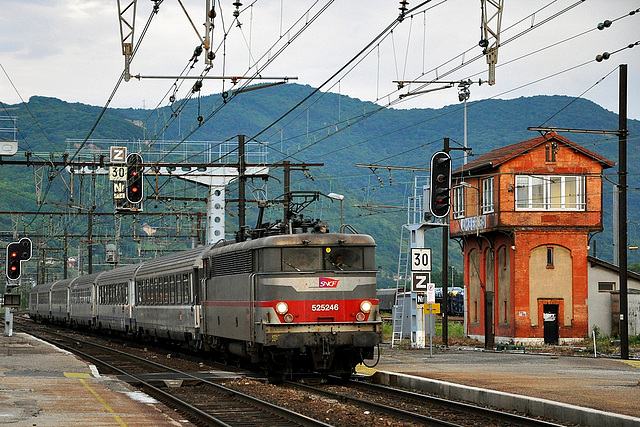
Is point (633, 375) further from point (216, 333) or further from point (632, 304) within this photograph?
point (632, 304)

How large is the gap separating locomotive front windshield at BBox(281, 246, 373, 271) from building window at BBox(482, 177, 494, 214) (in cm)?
3062

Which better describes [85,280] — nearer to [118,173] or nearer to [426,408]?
[118,173]

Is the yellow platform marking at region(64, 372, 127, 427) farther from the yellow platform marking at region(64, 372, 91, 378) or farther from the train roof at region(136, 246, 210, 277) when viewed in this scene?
the train roof at region(136, 246, 210, 277)

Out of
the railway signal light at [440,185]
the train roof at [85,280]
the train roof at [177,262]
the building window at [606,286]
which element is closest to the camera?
the railway signal light at [440,185]

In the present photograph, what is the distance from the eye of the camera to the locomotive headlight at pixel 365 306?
20250mm

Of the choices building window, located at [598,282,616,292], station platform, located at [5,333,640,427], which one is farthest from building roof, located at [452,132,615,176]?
station platform, located at [5,333,640,427]

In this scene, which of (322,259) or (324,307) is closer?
(324,307)

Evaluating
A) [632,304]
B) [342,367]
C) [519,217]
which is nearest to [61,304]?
[519,217]

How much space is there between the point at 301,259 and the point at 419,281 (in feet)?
35.4

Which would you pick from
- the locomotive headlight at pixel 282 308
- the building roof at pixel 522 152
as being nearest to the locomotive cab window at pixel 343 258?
the locomotive headlight at pixel 282 308

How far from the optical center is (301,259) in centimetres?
2019

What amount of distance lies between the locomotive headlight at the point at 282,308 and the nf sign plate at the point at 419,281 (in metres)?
11.0

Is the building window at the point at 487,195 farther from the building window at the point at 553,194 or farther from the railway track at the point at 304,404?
the railway track at the point at 304,404

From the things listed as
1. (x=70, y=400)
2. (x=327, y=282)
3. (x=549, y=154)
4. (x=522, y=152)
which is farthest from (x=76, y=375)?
(x=549, y=154)
